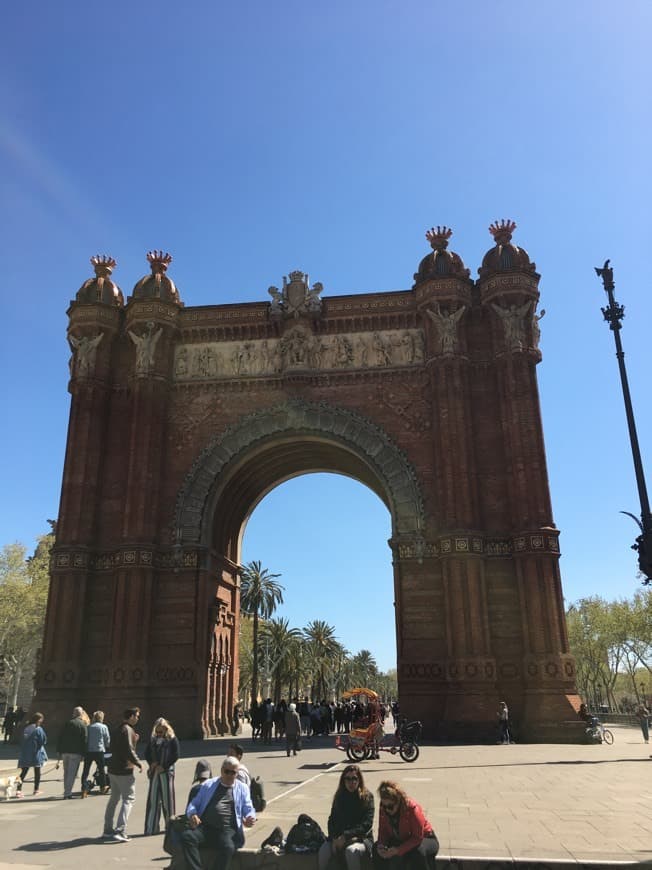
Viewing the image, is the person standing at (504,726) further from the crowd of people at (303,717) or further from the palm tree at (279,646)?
the palm tree at (279,646)

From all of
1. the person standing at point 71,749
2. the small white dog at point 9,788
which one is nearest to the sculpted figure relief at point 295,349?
the person standing at point 71,749

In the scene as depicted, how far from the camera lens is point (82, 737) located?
14016mm

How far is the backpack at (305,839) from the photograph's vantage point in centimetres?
748

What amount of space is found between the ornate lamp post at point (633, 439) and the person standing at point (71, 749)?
1100cm

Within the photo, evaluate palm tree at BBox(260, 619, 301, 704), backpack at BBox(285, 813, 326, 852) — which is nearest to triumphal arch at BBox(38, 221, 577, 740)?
backpack at BBox(285, 813, 326, 852)

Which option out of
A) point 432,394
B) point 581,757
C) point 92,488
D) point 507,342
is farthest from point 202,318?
point 581,757

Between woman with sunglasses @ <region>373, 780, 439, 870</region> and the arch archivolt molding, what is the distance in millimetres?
21294

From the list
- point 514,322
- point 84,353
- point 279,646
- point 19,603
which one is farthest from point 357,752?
point 279,646

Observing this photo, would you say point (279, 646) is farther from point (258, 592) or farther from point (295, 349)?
point (295, 349)

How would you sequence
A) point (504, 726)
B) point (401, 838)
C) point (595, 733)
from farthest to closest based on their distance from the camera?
point (595, 733) < point (504, 726) < point (401, 838)

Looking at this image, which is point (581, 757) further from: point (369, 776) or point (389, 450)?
point (389, 450)

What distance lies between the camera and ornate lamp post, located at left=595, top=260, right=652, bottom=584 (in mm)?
12136

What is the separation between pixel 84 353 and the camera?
31328 millimetres

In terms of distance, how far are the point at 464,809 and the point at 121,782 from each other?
511 cm
